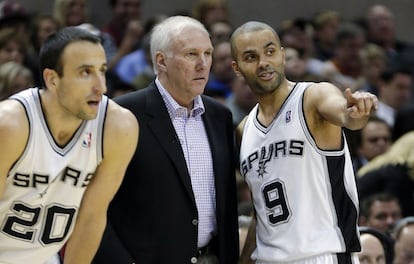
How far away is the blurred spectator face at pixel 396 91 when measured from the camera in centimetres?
1107

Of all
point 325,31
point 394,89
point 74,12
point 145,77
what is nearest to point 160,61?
point 145,77

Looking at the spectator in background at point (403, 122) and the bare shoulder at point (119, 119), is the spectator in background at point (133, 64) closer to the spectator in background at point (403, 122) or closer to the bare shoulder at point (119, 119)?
the spectator in background at point (403, 122)

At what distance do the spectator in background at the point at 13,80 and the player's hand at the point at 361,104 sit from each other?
444 centimetres

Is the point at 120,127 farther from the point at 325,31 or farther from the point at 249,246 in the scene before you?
the point at 325,31

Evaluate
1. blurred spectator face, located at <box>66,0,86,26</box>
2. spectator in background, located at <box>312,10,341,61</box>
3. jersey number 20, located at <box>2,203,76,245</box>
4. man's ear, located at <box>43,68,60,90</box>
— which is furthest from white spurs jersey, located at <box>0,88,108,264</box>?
spectator in background, located at <box>312,10,341,61</box>

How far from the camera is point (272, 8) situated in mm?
12867

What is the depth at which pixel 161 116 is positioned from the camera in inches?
238

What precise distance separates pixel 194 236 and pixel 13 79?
3.71 m

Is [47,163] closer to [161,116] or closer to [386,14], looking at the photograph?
[161,116]

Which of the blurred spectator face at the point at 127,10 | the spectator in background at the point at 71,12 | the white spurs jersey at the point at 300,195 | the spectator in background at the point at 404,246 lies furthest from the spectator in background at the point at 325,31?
the white spurs jersey at the point at 300,195

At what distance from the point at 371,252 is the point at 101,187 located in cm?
250

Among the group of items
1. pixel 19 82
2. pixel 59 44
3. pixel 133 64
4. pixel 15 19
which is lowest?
pixel 59 44

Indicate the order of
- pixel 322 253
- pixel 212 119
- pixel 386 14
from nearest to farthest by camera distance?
pixel 322 253, pixel 212 119, pixel 386 14

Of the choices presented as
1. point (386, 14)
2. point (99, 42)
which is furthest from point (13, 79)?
point (386, 14)
